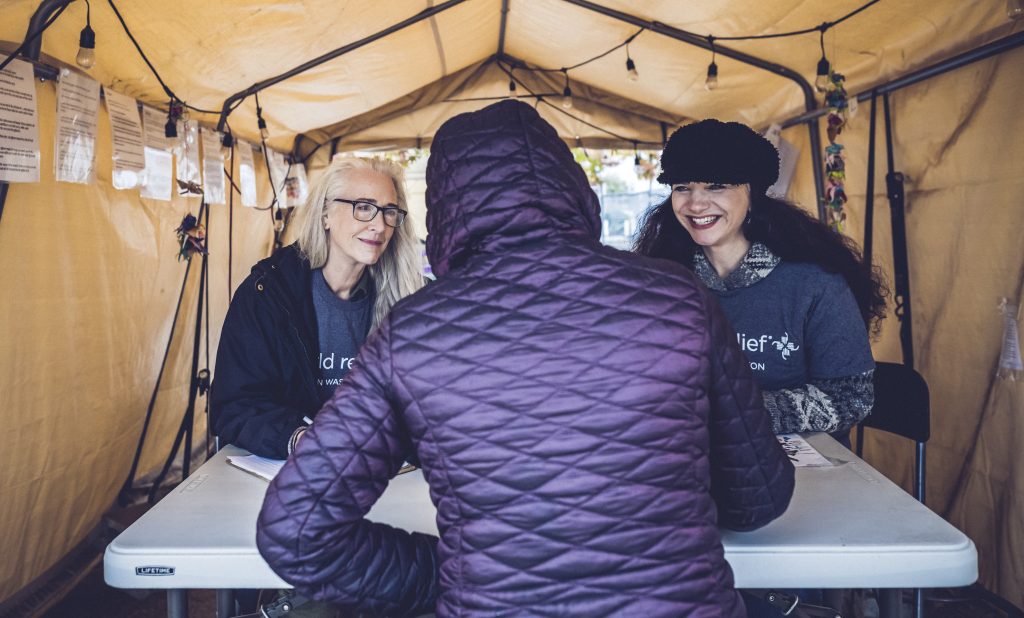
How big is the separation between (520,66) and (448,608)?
458cm

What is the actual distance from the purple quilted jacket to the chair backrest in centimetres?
134

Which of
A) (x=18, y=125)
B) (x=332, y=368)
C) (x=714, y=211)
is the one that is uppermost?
(x=18, y=125)

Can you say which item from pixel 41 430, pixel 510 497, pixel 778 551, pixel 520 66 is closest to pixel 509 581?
pixel 510 497

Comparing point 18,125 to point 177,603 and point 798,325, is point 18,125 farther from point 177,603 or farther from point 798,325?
point 798,325

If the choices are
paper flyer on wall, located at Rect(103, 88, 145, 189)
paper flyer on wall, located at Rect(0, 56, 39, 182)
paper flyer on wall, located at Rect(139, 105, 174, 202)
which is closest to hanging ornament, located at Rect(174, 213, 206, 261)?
paper flyer on wall, located at Rect(139, 105, 174, 202)

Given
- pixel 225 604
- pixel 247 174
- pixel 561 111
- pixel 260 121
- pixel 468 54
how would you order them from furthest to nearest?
pixel 561 111 → pixel 468 54 → pixel 247 174 → pixel 260 121 → pixel 225 604

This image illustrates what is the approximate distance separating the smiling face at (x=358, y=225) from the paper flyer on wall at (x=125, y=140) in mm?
991

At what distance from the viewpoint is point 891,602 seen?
4.47ft

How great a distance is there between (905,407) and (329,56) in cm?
308

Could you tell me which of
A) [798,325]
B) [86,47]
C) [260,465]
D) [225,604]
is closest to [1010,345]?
[798,325]

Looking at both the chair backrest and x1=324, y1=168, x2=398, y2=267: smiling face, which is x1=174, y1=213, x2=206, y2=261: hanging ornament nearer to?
x1=324, y1=168, x2=398, y2=267: smiling face

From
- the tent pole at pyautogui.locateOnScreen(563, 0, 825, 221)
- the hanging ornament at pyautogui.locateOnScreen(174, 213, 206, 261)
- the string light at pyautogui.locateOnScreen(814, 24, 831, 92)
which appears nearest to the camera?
the string light at pyautogui.locateOnScreen(814, 24, 831, 92)

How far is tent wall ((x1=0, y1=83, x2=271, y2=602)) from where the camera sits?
7.04 feet

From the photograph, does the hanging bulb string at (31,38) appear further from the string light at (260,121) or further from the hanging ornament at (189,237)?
the string light at (260,121)
